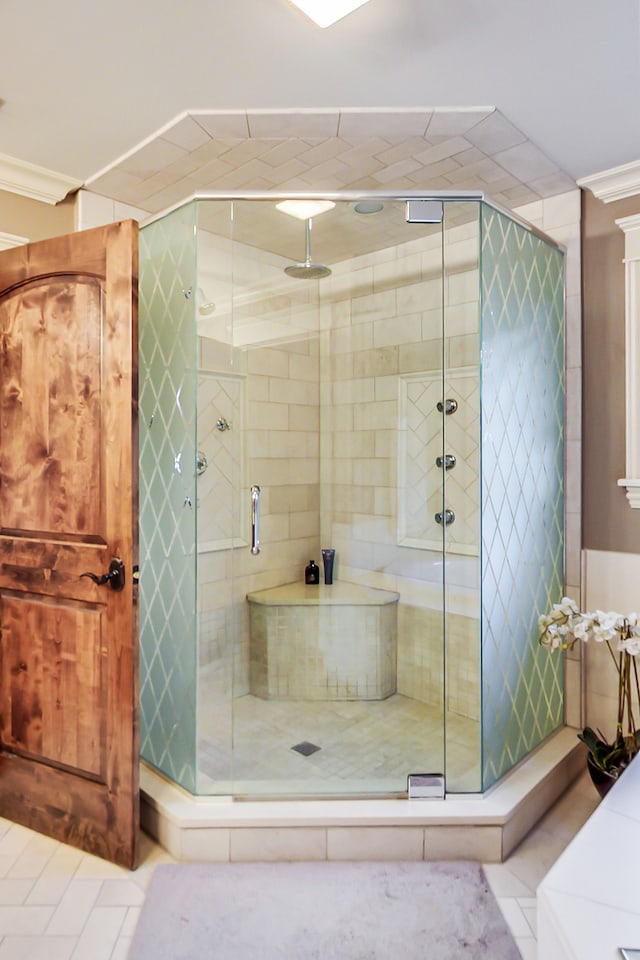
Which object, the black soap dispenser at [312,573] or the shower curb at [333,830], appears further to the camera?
the black soap dispenser at [312,573]

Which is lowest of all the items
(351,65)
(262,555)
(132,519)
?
(262,555)

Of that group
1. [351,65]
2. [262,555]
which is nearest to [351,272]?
[351,65]

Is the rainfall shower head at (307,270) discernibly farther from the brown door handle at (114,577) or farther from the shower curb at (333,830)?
the shower curb at (333,830)

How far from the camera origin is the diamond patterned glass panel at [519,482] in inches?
86.8

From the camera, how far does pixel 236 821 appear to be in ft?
6.47

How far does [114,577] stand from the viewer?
78.1 inches

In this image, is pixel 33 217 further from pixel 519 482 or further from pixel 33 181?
pixel 519 482

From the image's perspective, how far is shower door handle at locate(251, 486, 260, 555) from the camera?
255 centimetres

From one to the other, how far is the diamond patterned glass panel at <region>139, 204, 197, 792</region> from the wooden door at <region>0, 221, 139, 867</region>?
0.69ft

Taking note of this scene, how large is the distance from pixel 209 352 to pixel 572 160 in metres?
1.63

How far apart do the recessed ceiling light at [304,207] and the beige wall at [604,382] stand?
119 cm

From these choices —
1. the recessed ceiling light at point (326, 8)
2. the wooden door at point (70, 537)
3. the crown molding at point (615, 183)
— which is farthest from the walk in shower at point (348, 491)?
the recessed ceiling light at point (326, 8)

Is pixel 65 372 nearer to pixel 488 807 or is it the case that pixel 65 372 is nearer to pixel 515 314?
pixel 515 314

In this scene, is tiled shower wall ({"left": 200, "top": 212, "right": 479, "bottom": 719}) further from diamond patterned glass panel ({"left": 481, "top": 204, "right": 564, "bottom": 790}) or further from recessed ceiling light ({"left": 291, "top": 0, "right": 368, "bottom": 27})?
recessed ceiling light ({"left": 291, "top": 0, "right": 368, "bottom": 27})
